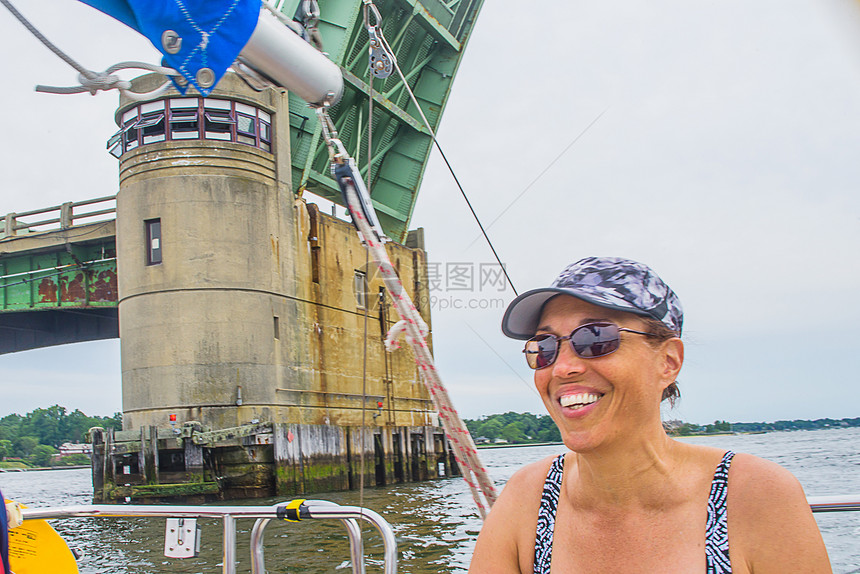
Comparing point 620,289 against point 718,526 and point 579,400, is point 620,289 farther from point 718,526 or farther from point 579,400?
point 718,526

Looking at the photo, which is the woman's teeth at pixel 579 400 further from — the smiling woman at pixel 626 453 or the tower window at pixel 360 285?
the tower window at pixel 360 285

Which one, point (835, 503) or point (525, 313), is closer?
point (525, 313)

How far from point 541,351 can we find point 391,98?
2241 cm

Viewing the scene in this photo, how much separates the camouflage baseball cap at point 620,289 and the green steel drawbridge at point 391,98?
18466mm

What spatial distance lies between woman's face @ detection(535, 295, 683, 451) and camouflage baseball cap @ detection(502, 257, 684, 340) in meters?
0.04

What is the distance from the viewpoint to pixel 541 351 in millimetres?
1882

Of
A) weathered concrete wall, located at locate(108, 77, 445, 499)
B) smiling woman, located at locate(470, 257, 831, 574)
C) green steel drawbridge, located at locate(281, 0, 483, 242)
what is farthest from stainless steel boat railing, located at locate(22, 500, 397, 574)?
green steel drawbridge, located at locate(281, 0, 483, 242)

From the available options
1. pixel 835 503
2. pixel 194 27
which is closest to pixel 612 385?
pixel 835 503

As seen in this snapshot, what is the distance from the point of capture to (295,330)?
19984mm

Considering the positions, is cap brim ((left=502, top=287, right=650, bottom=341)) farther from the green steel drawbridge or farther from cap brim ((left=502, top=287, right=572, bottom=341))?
the green steel drawbridge

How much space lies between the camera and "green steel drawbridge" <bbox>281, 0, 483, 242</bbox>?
20656mm

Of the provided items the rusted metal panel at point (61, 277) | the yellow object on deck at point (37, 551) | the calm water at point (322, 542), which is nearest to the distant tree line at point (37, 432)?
the rusted metal panel at point (61, 277)

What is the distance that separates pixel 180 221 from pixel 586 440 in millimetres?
18050

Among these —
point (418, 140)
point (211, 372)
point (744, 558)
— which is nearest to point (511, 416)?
point (744, 558)
